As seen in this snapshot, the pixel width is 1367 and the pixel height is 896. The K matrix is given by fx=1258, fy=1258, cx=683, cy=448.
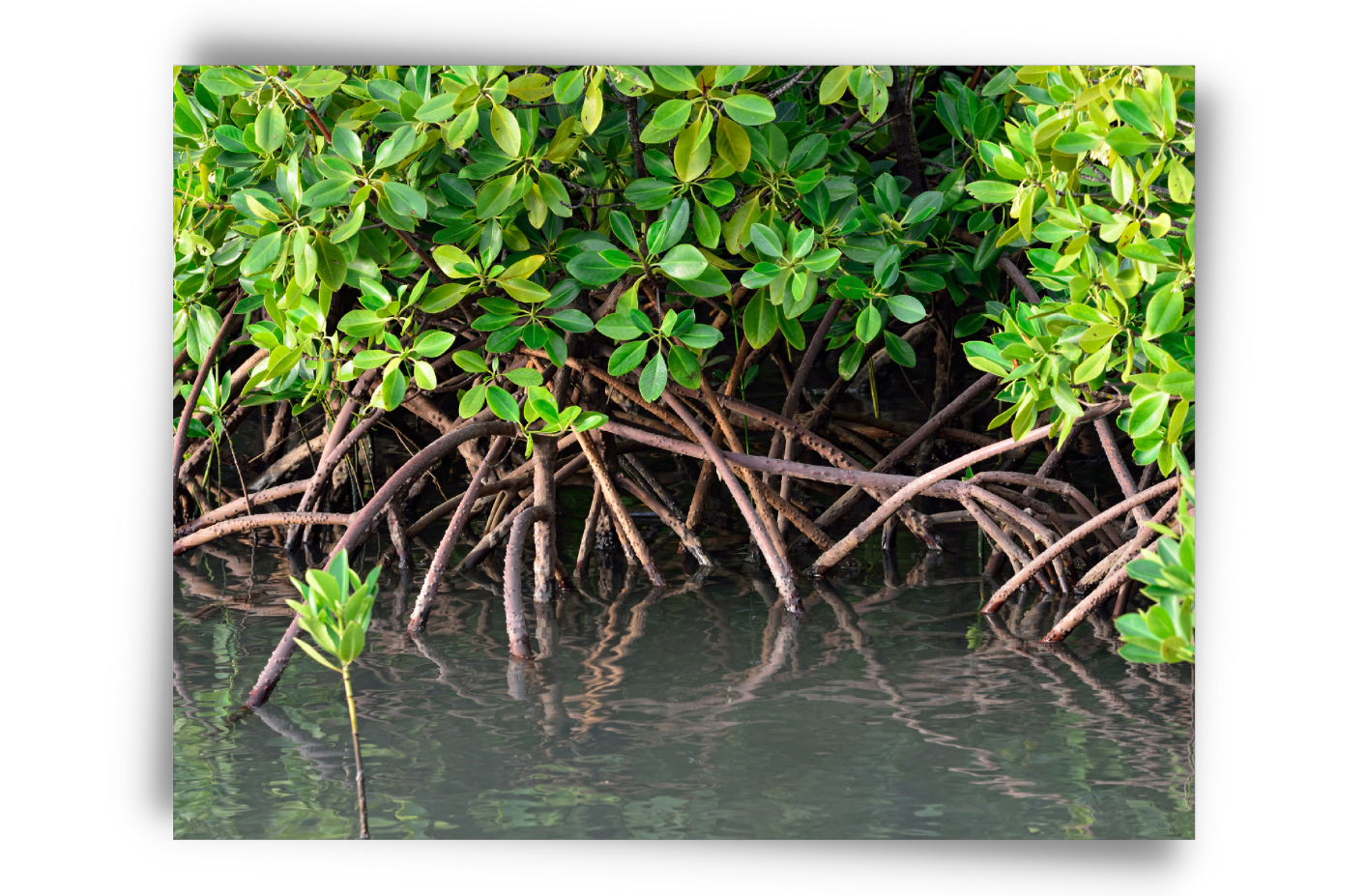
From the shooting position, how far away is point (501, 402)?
324 centimetres

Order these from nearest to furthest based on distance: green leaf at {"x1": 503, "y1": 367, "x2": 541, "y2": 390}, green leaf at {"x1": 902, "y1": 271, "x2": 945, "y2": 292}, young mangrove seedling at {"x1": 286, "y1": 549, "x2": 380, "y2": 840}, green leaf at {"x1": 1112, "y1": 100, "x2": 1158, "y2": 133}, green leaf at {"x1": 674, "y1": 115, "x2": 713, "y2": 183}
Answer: young mangrove seedling at {"x1": 286, "y1": 549, "x2": 380, "y2": 840}, green leaf at {"x1": 1112, "y1": 100, "x2": 1158, "y2": 133}, green leaf at {"x1": 674, "y1": 115, "x2": 713, "y2": 183}, green leaf at {"x1": 503, "y1": 367, "x2": 541, "y2": 390}, green leaf at {"x1": 902, "y1": 271, "x2": 945, "y2": 292}

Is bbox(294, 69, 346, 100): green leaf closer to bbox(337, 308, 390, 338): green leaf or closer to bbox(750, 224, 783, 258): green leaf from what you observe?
bbox(337, 308, 390, 338): green leaf

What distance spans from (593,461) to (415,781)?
5.08 feet

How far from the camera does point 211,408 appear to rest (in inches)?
157

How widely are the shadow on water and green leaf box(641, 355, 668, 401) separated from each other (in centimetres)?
69

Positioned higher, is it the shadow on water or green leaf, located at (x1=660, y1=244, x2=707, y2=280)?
green leaf, located at (x1=660, y1=244, x2=707, y2=280)

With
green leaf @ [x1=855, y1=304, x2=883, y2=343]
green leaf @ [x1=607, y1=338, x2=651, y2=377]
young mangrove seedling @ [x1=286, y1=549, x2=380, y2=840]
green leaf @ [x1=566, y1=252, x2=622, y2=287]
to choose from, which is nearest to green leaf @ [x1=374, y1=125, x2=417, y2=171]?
green leaf @ [x1=566, y1=252, x2=622, y2=287]

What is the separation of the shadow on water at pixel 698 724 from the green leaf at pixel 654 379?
69 cm

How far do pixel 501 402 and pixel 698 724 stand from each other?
98 centimetres

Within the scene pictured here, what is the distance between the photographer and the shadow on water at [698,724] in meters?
2.39

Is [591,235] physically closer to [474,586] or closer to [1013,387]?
[1013,387]

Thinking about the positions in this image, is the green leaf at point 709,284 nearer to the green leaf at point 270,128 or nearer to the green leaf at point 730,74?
the green leaf at point 730,74

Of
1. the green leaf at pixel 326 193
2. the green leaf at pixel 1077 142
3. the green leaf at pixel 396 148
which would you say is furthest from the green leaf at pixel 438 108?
the green leaf at pixel 1077 142

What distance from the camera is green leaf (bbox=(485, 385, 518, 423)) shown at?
321cm
